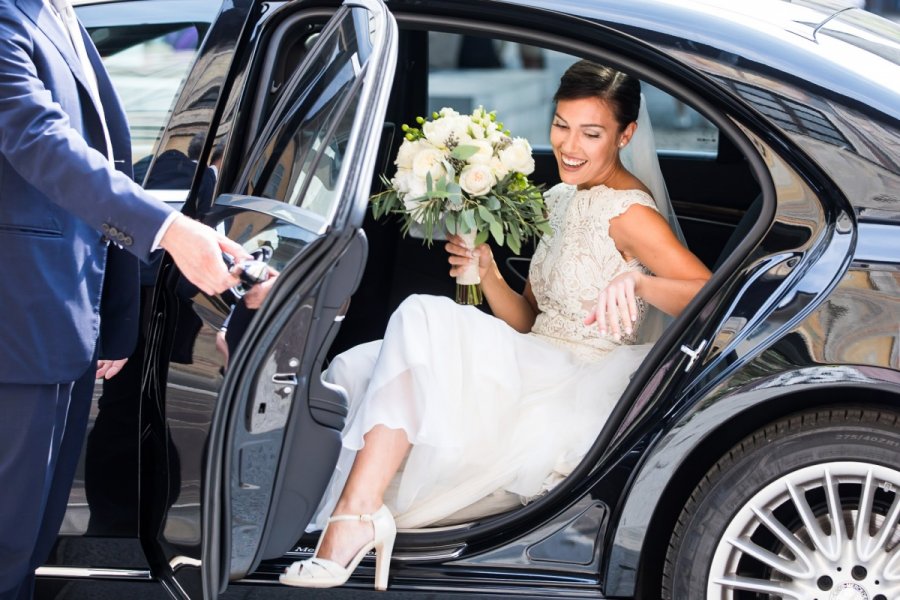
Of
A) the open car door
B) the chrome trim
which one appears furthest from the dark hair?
the chrome trim

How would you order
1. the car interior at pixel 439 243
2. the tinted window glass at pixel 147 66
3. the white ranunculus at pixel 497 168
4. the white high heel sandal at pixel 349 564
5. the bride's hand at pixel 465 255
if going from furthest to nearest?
the car interior at pixel 439 243 → the bride's hand at pixel 465 255 → the white ranunculus at pixel 497 168 → the tinted window glass at pixel 147 66 → the white high heel sandal at pixel 349 564

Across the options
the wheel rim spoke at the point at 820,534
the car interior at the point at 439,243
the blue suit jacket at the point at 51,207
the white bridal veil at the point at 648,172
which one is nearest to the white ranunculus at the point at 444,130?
the car interior at the point at 439,243

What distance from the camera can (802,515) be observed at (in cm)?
225

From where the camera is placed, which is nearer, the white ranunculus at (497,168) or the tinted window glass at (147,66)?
the tinted window glass at (147,66)

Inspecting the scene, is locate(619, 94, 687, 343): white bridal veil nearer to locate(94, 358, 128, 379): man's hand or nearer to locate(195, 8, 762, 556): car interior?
locate(195, 8, 762, 556): car interior

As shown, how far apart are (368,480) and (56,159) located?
0.94 meters

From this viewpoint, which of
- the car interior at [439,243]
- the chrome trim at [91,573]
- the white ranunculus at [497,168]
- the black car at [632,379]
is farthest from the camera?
the car interior at [439,243]

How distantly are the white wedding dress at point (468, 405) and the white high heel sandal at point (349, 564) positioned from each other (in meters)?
0.10

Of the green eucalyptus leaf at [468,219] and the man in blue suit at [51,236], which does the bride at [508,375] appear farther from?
the man in blue suit at [51,236]

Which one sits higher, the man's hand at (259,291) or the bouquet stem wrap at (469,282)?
the bouquet stem wrap at (469,282)

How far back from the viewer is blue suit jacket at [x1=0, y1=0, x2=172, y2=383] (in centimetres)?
199

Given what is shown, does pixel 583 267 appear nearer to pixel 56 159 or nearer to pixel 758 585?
pixel 758 585

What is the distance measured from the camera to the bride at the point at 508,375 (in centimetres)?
247

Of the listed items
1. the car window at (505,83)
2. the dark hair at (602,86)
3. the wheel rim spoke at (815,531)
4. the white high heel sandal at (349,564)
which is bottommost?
the white high heel sandal at (349,564)
